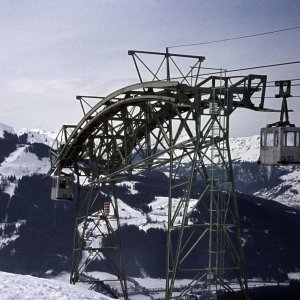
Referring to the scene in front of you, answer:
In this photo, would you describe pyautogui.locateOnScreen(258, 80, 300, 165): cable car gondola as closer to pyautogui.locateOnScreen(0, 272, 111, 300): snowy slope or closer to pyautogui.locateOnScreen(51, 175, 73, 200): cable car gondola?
pyautogui.locateOnScreen(0, 272, 111, 300): snowy slope

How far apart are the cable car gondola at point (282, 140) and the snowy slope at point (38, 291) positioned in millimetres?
12123

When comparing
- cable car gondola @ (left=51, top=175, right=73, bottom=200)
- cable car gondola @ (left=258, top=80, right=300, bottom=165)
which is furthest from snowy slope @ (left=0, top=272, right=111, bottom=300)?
cable car gondola @ (left=51, top=175, right=73, bottom=200)

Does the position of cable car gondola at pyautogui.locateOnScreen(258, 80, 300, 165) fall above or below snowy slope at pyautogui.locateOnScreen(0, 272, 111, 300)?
above

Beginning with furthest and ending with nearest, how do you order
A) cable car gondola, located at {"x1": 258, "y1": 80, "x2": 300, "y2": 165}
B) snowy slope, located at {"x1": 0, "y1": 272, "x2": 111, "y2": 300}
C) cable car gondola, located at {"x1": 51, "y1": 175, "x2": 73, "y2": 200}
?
cable car gondola, located at {"x1": 51, "y1": 175, "x2": 73, "y2": 200} → cable car gondola, located at {"x1": 258, "y1": 80, "x2": 300, "y2": 165} → snowy slope, located at {"x1": 0, "y1": 272, "x2": 111, "y2": 300}

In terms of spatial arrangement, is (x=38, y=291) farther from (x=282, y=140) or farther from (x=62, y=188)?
(x=62, y=188)

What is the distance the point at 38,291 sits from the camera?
718 inches

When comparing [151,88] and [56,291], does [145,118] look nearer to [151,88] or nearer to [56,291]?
[151,88]

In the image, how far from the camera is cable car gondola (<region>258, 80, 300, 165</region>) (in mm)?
26031

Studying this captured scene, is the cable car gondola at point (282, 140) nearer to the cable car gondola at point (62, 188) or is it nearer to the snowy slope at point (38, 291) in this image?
the snowy slope at point (38, 291)

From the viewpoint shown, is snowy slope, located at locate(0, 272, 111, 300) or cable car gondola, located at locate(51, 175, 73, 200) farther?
cable car gondola, located at locate(51, 175, 73, 200)

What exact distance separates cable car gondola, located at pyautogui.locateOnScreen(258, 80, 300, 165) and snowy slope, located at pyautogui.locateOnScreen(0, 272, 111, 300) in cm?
1212

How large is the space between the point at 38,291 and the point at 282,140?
45.0 feet

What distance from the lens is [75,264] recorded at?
44.9m

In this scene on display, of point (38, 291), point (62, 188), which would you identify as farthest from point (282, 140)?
point (62, 188)
